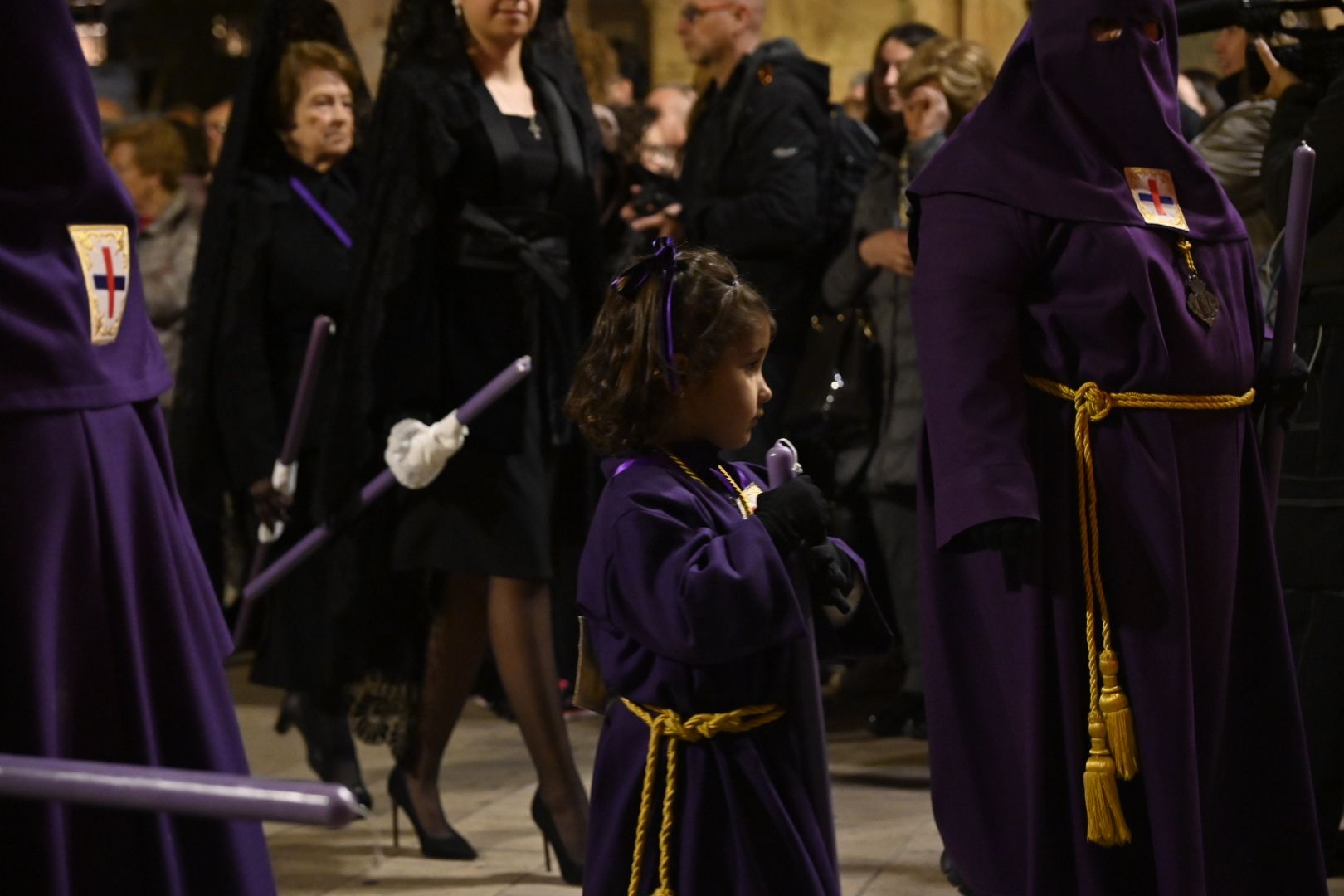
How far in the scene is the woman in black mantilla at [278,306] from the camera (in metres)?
5.59

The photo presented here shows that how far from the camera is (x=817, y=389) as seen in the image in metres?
6.46

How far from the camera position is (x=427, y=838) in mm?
5176

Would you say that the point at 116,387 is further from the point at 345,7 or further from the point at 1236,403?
the point at 345,7

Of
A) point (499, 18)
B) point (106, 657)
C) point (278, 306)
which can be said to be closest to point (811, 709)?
point (106, 657)

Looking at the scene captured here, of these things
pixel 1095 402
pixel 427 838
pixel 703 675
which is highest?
pixel 1095 402

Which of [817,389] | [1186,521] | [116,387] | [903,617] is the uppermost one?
[116,387]

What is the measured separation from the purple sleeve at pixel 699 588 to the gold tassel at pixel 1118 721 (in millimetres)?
820

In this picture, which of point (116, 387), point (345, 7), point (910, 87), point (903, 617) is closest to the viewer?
point (116, 387)

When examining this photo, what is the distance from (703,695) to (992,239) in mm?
1083

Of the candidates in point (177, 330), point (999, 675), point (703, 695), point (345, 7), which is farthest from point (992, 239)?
point (177, 330)

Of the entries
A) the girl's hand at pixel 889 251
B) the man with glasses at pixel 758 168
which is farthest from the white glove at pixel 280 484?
the girl's hand at pixel 889 251

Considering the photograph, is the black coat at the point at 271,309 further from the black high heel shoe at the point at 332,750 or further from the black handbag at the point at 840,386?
the black handbag at the point at 840,386

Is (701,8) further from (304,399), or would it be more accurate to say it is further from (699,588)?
(699,588)

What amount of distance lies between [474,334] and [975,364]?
5.63 ft
